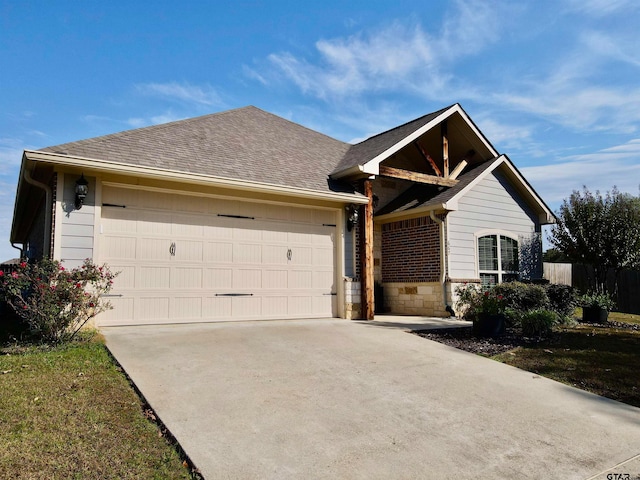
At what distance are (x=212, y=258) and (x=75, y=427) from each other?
5.35m

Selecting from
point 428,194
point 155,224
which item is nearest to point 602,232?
point 428,194

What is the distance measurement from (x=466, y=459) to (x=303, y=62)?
981cm

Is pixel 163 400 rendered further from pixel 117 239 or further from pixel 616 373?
pixel 616 373

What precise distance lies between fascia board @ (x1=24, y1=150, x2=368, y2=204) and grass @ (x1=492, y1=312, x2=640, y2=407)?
488 cm

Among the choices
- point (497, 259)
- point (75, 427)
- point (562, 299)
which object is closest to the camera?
point (75, 427)

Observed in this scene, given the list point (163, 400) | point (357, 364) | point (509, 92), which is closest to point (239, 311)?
point (357, 364)

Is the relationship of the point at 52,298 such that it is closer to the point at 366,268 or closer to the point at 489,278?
the point at 366,268

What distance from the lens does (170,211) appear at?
848cm

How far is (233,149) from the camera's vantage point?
1042cm

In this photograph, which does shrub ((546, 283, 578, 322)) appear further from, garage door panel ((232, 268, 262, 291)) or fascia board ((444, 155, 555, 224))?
garage door panel ((232, 268, 262, 291))

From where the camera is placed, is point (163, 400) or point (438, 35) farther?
point (438, 35)

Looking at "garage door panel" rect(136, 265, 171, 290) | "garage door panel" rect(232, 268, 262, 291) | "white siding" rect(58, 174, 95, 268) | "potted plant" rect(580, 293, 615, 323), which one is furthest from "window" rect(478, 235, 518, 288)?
"white siding" rect(58, 174, 95, 268)

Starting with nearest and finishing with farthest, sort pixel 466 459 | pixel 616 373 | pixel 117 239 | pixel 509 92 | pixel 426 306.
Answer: pixel 466 459
pixel 616 373
pixel 117 239
pixel 509 92
pixel 426 306

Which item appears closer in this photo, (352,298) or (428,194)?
(352,298)
